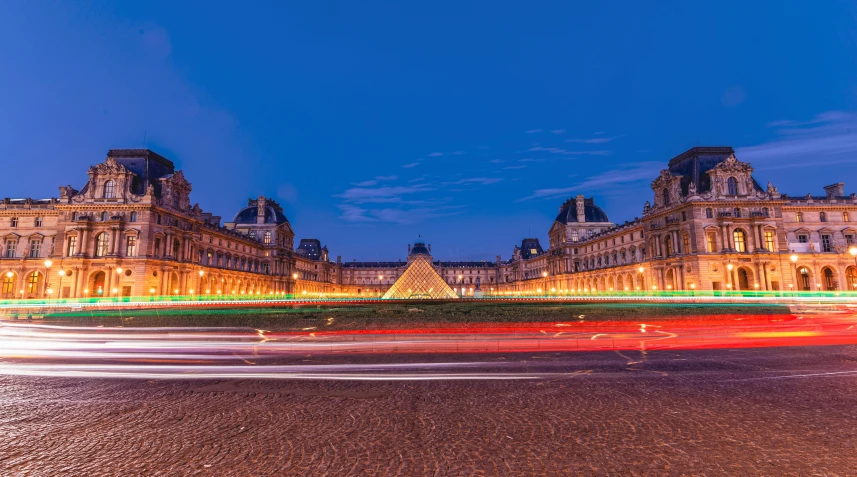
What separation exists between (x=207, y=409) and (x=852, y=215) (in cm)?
6954

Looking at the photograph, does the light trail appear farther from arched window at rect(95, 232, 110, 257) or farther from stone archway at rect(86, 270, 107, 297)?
arched window at rect(95, 232, 110, 257)

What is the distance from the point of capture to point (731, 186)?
4922 centimetres

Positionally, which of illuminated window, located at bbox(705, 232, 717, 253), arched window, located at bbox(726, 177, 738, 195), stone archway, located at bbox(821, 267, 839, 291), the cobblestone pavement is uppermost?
arched window, located at bbox(726, 177, 738, 195)

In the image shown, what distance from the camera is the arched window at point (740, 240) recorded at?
47.8m

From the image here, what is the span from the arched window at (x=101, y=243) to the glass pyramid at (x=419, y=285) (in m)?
31.5

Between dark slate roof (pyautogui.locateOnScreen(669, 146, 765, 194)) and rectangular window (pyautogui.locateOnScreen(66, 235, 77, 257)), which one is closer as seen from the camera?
rectangular window (pyautogui.locateOnScreen(66, 235, 77, 257))

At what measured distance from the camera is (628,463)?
3861 millimetres

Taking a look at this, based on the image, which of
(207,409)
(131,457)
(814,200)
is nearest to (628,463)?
(131,457)

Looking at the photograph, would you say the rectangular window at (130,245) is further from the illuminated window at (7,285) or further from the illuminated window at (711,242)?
the illuminated window at (711,242)

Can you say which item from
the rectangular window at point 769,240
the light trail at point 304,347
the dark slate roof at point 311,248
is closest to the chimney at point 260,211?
the dark slate roof at point 311,248

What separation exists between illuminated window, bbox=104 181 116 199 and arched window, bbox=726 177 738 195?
70386 millimetres

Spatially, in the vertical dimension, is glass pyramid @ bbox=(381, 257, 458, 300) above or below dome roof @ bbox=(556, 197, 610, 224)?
below

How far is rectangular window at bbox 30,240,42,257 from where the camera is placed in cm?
4872

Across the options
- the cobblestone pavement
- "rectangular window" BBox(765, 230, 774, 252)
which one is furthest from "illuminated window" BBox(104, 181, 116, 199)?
"rectangular window" BBox(765, 230, 774, 252)
